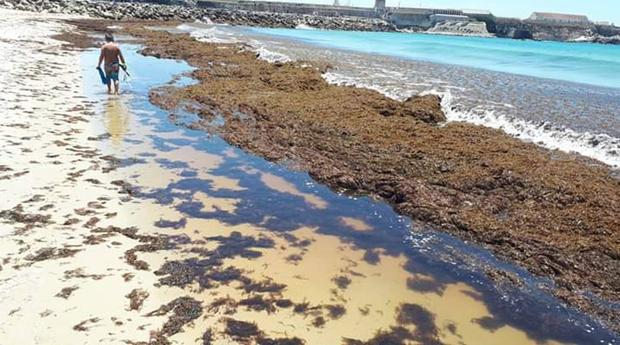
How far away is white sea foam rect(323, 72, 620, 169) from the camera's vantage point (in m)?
9.12

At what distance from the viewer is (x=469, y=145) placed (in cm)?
902

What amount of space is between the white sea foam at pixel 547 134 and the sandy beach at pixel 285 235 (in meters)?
0.78

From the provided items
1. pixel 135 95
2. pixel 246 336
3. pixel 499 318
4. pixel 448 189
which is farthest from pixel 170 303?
pixel 135 95

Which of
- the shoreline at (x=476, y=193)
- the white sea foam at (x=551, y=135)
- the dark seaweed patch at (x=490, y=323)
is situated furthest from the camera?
the white sea foam at (x=551, y=135)

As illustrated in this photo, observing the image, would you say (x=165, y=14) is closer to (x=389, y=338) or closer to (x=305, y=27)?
(x=305, y=27)

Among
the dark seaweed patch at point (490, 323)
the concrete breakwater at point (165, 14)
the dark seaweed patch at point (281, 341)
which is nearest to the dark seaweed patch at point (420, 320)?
the dark seaweed patch at point (490, 323)

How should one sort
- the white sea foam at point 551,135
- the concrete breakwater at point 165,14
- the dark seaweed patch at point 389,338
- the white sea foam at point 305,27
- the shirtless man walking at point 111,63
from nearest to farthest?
the dark seaweed patch at point 389,338, the white sea foam at point 551,135, the shirtless man walking at point 111,63, the concrete breakwater at point 165,14, the white sea foam at point 305,27

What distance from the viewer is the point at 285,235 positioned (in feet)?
A: 18.5

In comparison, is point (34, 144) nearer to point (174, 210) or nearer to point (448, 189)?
point (174, 210)

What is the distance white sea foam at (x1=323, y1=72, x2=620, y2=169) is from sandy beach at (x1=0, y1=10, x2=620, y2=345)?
0.78m

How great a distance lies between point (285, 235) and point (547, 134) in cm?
748

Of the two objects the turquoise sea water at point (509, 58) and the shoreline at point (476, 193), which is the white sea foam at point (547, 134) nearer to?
the shoreline at point (476, 193)

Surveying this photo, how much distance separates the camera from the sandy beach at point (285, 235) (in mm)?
4043

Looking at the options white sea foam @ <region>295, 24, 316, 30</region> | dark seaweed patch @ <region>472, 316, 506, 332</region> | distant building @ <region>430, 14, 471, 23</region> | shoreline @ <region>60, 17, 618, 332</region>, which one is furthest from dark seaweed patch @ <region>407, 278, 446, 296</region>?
distant building @ <region>430, 14, 471, 23</region>
